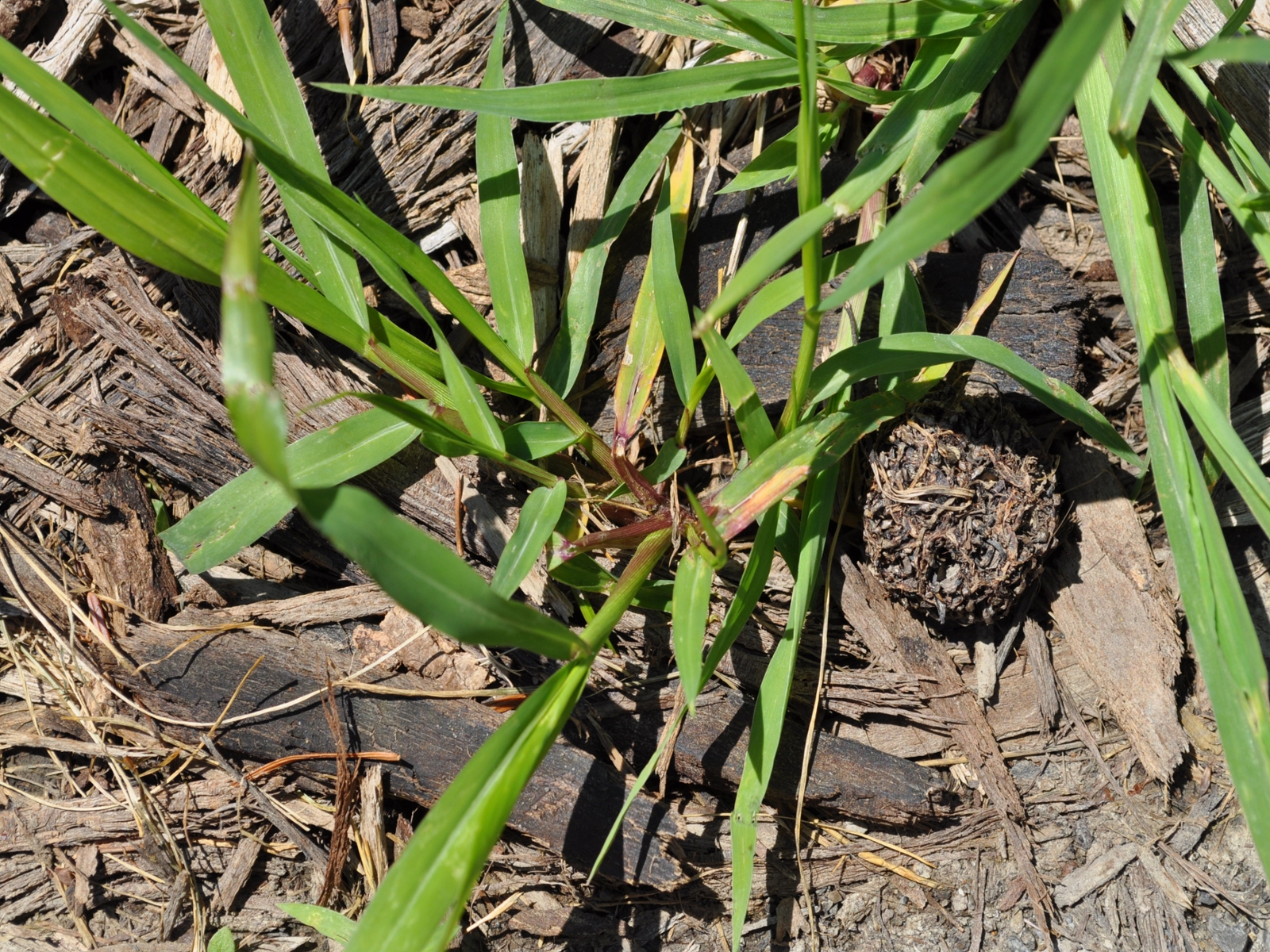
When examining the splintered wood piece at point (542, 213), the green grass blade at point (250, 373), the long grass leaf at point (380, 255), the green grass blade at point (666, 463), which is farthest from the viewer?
the splintered wood piece at point (542, 213)

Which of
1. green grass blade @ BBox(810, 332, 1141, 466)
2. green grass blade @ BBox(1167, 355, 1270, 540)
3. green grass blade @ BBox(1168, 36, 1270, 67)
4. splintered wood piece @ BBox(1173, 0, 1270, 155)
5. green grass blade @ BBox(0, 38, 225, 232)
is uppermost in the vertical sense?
splintered wood piece @ BBox(1173, 0, 1270, 155)

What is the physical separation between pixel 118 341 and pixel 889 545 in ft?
4.83

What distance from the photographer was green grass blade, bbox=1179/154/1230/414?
1.35 meters

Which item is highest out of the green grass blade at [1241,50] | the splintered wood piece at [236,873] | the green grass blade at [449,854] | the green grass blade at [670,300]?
the green grass blade at [1241,50]

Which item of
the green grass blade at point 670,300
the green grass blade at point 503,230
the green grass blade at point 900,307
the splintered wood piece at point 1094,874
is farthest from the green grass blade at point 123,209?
the splintered wood piece at point 1094,874

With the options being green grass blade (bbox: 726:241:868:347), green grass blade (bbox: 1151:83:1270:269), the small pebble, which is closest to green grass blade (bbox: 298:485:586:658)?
green grass blade (bbox: 726:241:868:347)

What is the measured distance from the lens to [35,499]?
167cm

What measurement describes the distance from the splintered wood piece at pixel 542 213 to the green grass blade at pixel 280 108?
34cm

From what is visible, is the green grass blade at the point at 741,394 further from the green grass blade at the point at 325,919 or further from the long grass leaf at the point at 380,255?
the green grass blade at the point at 325,919

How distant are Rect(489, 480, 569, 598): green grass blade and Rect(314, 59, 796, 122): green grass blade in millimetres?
583

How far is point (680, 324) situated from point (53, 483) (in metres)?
1.26

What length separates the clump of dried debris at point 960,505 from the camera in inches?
54.2

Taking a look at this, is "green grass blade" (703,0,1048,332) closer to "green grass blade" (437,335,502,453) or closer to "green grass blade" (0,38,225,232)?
"green grass blade" (437,335,502,453)

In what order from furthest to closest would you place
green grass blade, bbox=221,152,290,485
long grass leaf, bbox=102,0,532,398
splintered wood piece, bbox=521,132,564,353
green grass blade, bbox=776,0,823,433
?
splintered wood piece, bbox=521,132,564,353, long grass leaf, bbox=102,0,532,398, green grass blade, bbox=776,0,823,433, green grass blade, bbox=221,152,290,485
